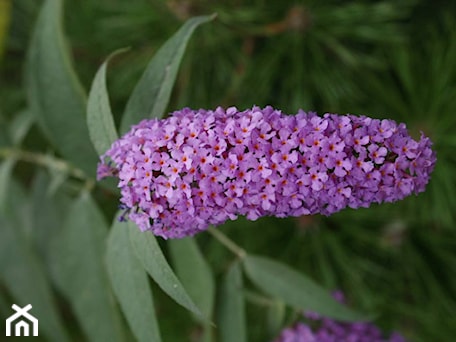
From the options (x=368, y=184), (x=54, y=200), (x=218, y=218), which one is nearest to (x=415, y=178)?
(x=368, y=184)

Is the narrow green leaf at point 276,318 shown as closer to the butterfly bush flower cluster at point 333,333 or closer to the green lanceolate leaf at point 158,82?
the butterfly bush flower cluster at point 333,333

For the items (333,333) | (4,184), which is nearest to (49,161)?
(4,184)

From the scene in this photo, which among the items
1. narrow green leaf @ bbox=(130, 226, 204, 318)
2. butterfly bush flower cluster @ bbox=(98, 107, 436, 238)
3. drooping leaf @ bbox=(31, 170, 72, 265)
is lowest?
narrow green leaf @ bbox=(130, 226, 204, 318)

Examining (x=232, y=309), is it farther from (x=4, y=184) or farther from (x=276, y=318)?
(x=4, y=184)

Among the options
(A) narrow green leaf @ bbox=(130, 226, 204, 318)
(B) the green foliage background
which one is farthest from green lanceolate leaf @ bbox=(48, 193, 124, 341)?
(A) narrow green leaf @ bbox=(130, 226, 204, 318)

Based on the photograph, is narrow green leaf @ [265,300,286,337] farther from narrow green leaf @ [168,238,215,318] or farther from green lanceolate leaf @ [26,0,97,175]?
green lanceolate leaf @ [26,0,97,175]
